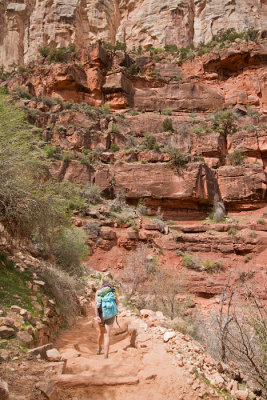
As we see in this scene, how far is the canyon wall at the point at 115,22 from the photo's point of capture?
40625 millimetres

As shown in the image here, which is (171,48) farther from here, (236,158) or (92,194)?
(92,194)

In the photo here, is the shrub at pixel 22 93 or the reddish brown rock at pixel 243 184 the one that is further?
the shrub at pixel 22 93

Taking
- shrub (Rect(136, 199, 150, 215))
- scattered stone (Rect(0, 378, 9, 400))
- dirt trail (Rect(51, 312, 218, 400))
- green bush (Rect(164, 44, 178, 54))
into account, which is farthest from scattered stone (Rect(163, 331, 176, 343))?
green bush (Rect(164, 44, 178, 54))

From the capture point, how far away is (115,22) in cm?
4538

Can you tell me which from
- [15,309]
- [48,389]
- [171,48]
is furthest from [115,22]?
[48,389]

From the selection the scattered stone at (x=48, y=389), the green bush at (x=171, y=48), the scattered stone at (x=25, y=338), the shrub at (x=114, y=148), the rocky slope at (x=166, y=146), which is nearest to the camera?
the scattered stone at (x=48, y=389)

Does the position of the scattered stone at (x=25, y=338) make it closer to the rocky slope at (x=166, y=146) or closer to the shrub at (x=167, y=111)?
the rocky slope at (x=166, y=146)

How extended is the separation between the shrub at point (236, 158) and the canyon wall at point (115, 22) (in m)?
23.6

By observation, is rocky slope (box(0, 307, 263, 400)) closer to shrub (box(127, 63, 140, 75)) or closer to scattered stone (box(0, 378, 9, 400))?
scattered stone (box(0, 378, 9, 400))

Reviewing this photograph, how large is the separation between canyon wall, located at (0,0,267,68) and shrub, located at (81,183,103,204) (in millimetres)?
30506

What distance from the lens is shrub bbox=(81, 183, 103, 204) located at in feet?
66.2

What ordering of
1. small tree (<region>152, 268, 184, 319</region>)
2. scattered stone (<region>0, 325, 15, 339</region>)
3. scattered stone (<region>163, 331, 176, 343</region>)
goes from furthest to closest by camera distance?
1. small tree (<region>152, 268, 184, 319</region>)
2. scattered stone (<region>163, 331, 176, 343</region>)
3. scattered stone (<region>0, 325, 15, 339</region>)

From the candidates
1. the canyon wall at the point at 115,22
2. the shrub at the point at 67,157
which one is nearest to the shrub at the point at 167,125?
the shrub at the point at 67,157

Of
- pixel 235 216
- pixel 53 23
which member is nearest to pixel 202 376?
pixel 235 216
